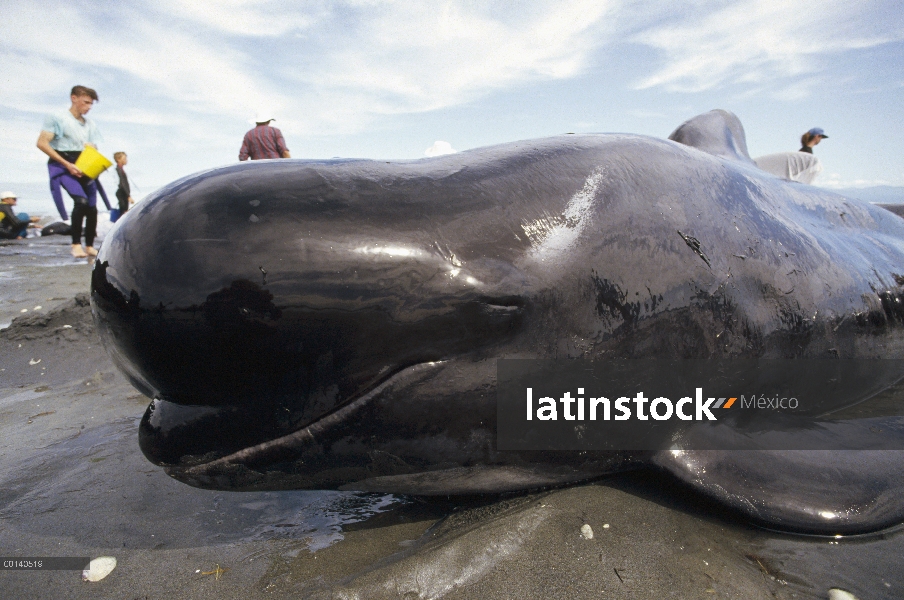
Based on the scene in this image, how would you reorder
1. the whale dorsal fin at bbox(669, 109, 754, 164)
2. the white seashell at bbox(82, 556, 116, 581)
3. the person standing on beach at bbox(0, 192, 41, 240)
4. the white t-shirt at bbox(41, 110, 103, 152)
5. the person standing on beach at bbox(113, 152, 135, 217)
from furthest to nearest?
the person standing on beach at bbox(0, 192, 41, 240)
the person standing on beach at bbox(113, 152, 135, 217)
the white t-shirt at bbox(41, 110, 103, 152)
the whale dorsal fin at bbox(669, 109, 754, 164)
the white seashell at bbox(82, 556, 116, 581)

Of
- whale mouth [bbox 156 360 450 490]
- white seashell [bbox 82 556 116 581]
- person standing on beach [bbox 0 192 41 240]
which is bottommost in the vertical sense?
white seashell [bbox 82 556 116 581]

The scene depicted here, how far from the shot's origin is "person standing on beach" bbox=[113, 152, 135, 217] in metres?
16.5

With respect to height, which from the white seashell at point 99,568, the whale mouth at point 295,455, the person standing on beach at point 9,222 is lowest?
the white seashell at point 99,568

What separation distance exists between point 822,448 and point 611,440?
3.45ft

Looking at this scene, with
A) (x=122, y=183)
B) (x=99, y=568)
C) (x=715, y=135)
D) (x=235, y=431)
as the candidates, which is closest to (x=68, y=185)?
(x=122, y=183)

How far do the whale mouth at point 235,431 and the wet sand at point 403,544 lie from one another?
0.39 meters

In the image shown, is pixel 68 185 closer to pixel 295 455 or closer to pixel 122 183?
pixel 122 183

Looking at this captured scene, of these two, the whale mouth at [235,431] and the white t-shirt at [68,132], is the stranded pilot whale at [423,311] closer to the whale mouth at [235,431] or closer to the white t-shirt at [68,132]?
the whale mouth at [235,431]

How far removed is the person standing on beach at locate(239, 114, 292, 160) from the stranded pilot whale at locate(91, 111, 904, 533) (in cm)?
835

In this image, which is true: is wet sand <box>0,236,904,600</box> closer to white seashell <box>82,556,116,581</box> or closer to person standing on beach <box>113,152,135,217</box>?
white seashell <box>82,556,116,581</box>

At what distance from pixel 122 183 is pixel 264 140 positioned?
935 centimetres

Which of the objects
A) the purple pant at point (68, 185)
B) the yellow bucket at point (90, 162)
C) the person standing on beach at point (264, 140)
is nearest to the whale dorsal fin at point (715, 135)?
the person standing on beach at point (264, 140)

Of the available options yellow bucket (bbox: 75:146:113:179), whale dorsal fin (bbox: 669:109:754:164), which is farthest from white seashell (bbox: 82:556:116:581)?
yellow bucket (bbox: 75:146:113:179)

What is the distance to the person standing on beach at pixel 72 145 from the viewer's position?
30.4ft
